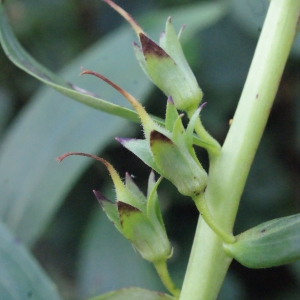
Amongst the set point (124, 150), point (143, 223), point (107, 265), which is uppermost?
point (143, 223)

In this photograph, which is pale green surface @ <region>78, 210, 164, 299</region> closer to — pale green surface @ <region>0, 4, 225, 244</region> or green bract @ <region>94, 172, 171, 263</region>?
pale green surface @ <region>0, 4, 225, 244</region>

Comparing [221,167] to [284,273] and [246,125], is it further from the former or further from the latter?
[284,273]

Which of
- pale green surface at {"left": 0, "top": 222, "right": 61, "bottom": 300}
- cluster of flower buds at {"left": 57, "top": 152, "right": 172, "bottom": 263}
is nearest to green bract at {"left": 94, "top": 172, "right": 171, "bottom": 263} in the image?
cluster of flower buds at {"left": 57, "top": 152, "right": 172, "bottom": 263}

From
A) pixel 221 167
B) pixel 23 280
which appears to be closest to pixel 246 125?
pixel 221 167

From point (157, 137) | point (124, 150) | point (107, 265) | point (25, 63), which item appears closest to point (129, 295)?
point (157, 137)

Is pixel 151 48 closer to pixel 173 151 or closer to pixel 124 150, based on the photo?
Result: pixel 173 151

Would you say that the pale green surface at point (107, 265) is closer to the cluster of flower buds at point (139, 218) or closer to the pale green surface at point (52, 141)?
the pale green surface at point (52, 141)
